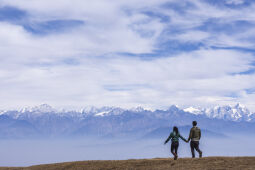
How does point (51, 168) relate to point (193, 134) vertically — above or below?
below

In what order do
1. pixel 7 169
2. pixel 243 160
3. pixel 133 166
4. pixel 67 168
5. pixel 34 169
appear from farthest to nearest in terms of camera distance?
pixel 7 169 < pixel 34 169 < pixel 67 168 < pixel 133 166 < pixel 243 160

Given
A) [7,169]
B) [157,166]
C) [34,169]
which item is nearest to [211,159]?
[157,166]

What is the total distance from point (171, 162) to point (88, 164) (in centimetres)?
845

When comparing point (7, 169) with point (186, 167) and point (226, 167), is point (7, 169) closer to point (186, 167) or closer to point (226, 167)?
point (186, 167)

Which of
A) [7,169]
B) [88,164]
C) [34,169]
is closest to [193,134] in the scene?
[88,164]

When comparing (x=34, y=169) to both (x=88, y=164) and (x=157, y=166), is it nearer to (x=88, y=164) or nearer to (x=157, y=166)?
(x=88, y=164)

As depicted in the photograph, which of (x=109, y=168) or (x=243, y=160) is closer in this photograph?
(x=243, y=160)

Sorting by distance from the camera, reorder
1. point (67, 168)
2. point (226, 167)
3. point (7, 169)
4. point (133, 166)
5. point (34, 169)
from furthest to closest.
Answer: point (7, 169)
point (34, 169)
point (67, 168)
point (133, 166)
point (226, 167)

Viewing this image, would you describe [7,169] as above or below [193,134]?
below

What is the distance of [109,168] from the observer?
29.8m

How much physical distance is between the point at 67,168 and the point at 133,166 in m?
6.91

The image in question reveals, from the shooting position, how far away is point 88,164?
32812 millimetres

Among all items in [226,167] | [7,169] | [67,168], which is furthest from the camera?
[7,169]

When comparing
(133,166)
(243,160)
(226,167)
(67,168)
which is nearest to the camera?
(226,167)
